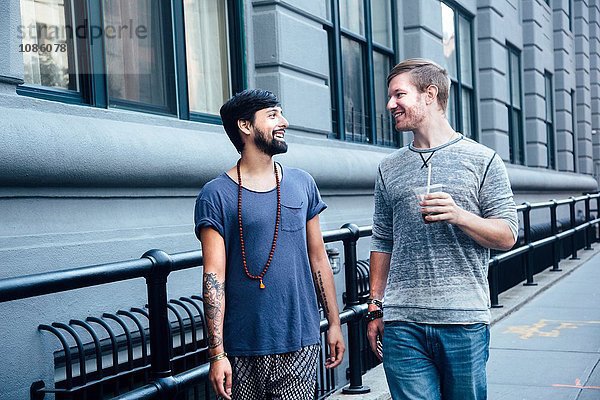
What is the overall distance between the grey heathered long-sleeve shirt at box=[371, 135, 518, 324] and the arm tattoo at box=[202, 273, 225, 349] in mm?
773

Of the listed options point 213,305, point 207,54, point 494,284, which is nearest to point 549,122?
point 494,284

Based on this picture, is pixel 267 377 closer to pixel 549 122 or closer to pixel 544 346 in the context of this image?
pixel 544 346

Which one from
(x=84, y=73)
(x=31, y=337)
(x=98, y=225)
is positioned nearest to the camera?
(x=31, y=337)

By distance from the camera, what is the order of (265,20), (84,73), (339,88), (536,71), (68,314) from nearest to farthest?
(68,314) → (84,73) → (265,20) → (339,88) → (536,71)

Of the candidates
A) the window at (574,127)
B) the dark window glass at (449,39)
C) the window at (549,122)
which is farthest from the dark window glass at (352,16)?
the window at (574,127)

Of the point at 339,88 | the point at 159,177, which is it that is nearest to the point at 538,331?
the point at 339,88

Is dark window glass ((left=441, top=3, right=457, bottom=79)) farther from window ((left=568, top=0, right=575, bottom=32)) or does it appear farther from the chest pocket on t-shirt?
window ((left=568, top=0, right=575, bottom=32))

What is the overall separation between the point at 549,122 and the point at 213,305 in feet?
67.2

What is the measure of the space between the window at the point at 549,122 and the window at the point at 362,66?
10.9 meters

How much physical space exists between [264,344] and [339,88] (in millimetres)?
7518

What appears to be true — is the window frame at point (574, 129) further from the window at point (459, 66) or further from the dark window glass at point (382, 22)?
the dark window glass at point (382, 22)

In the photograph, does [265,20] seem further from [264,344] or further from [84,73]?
[264,344]

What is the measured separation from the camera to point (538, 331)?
29.9 feet

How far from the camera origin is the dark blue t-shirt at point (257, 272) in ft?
11.4
